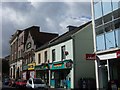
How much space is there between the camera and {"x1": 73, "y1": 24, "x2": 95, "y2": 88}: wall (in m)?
32.5

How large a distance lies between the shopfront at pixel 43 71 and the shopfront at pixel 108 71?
15.9 m

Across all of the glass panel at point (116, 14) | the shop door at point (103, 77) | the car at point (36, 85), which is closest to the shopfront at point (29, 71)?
the car at point (36, 85)

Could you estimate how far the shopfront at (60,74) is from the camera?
3331cm

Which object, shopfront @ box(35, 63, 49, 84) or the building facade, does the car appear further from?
shopfront @ box(35, 63, 49, 84)

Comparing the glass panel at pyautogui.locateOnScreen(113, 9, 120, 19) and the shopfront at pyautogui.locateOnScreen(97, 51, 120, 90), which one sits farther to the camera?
the shopfront at pyautogui.locateOnScreen(97, 51, 120, 90)

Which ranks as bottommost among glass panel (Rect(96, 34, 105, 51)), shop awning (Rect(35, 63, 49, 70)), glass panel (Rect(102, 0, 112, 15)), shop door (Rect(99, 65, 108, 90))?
shop door (Rect(99, 65, 108, 90))

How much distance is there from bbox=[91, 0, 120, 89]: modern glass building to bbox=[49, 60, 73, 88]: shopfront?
742cm

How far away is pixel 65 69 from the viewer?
35.0m

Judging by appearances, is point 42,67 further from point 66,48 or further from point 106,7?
point 106,7

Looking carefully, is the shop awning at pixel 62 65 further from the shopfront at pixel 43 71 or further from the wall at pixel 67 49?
the shopfront at pixel 43 71

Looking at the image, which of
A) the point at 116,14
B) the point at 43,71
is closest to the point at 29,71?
the point at 43,71

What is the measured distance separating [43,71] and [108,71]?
70.7 feet

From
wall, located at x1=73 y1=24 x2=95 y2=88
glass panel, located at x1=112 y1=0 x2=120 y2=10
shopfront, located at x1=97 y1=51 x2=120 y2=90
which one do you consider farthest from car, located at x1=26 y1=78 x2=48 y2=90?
glass panel, located at x1=112 y1=0 x2=120 y2=10

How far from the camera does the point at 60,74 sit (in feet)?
123
